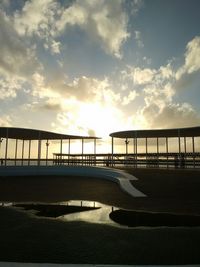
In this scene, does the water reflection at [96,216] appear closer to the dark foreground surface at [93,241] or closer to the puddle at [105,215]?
the puddle at [105,215]

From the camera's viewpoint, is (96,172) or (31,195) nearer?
(31,195)

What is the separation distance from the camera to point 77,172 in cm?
1888

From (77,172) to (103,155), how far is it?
13.5 meters

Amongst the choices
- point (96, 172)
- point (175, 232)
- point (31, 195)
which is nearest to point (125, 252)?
point (175, 232)

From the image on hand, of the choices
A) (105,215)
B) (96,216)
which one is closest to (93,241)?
(96,216)

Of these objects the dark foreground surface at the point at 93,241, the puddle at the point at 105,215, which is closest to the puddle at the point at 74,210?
the puddle at the point at 105,215

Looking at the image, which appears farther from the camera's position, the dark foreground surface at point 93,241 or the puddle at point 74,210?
the puddle at point 74,210

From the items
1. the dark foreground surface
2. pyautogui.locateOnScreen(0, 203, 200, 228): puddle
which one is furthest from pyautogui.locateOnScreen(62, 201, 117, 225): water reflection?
the dark foreground surface

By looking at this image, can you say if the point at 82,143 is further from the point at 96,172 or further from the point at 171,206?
the point at 171,206

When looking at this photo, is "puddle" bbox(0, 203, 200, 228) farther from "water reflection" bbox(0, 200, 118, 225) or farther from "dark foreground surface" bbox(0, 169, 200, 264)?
"dark foreground surface" bbox(0, 169, 200, 264)

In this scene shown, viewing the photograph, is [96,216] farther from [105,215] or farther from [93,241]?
[93,241]

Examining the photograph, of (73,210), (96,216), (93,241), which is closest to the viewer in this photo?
(93,241)

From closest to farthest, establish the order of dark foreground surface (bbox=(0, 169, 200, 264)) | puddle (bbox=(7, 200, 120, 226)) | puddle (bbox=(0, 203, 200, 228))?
dark foreground surface (bbox=(0, 169, 200, 264)) → puddle (bbox=(0, 203, 200, 228)) → puddle (bbox=(7, 200, 120, 226))

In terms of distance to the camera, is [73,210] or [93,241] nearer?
[93,241]
